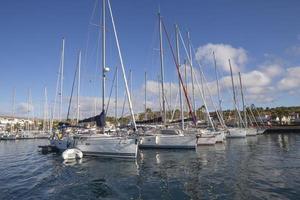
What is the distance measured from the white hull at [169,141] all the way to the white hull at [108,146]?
10.5 meters

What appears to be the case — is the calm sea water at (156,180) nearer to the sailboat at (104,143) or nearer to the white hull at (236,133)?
the sailboat at (104,143)

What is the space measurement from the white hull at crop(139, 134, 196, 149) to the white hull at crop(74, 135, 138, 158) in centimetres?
1050

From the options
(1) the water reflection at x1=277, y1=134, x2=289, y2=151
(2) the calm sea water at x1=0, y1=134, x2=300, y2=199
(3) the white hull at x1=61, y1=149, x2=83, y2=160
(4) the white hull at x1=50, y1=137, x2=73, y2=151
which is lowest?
(2) the calm sea water at x1=0, y1=134, x2=300, y2=199

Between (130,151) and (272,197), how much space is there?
15619mm

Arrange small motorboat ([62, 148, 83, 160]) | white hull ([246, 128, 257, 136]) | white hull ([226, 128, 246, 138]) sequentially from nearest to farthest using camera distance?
small motorboat ([62, 148, 83, 160]) < white hull ([226, 128, 246, 138]) < white hull ([246, 128, 257, 136])

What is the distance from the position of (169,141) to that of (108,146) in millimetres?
11189

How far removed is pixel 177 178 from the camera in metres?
18.5

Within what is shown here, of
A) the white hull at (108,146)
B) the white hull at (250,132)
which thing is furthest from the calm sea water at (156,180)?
the white hull at (250,132)

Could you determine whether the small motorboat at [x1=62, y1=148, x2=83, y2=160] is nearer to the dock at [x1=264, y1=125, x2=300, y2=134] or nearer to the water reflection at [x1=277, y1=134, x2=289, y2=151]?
the water reflection at [x1=277, y1=134, x2=289, y2=151]

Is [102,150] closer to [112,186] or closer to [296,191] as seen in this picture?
[112,186]

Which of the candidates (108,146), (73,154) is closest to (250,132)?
(108,146)

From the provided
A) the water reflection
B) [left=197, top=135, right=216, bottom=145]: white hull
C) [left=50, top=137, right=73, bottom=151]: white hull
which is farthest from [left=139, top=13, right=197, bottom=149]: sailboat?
the water reflection

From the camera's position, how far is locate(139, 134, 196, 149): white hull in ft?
117

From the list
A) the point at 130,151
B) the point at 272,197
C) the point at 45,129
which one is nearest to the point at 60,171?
the point at 130,151
